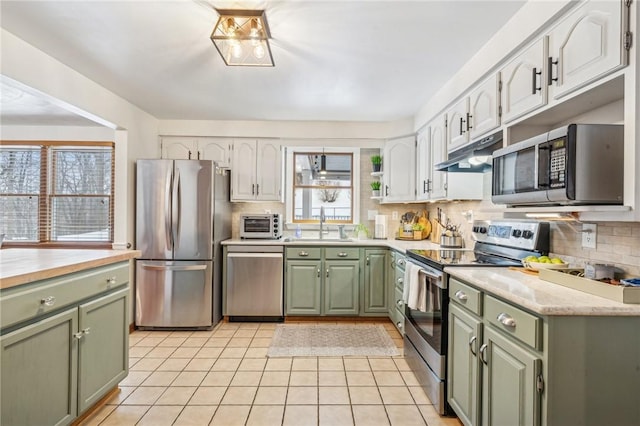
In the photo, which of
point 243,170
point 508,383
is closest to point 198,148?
point 243,170

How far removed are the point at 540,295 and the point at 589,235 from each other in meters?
0.67

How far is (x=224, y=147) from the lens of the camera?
407cm

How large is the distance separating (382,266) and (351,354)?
1.12 meters

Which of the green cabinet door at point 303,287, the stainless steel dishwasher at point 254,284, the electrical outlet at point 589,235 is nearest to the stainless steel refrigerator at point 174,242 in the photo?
the stainless steel dishwasher at point 254,284

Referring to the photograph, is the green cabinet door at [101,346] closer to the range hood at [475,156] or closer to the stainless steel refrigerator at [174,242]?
the stainless steel refrigerator at [174,242]

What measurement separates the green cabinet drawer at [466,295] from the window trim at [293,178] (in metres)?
2.46

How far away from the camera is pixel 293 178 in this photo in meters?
4.44

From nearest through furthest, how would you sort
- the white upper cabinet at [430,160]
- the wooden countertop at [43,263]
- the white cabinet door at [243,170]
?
the wooden countertop at [43,263] < the white upper cabinet at [430,160] < the white cabinet door at [243,170]

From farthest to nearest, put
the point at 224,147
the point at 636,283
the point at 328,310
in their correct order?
the point at 224,147 < the point at 328,310 < the point at 636,283

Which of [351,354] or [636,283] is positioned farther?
[351,354]

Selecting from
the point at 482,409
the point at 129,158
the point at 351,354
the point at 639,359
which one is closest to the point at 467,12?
the point at 639,359

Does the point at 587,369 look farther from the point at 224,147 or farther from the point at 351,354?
the point at 224,147

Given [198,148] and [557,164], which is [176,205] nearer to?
[198,148]

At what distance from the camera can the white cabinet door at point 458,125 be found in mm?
2535
